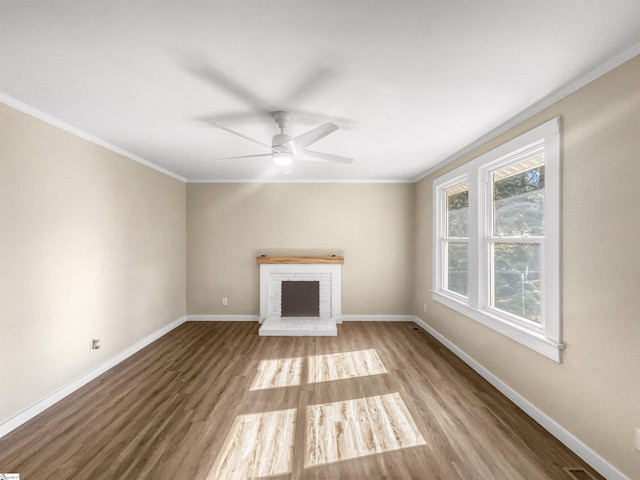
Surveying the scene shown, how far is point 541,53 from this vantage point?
61.7 inches

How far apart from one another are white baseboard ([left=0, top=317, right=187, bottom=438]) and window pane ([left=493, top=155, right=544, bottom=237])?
4.22 metres

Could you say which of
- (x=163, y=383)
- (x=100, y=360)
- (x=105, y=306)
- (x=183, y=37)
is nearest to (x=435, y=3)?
(x=183, y=37)

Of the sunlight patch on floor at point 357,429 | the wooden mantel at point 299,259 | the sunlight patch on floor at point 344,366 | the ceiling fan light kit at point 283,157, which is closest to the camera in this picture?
the sunlight patch on floor at point 357,429

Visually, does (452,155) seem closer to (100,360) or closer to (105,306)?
(105,306)

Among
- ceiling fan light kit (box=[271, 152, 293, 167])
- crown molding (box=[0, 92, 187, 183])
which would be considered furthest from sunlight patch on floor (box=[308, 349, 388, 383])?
crown molding (box=[0, 92, 187, 183])

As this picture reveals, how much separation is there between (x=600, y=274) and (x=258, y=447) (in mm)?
2408

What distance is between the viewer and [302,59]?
163 cm

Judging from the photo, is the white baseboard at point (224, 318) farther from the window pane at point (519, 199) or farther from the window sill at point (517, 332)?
the window pane at point (519, 199)

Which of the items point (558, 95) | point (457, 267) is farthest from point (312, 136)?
point (457, 267)

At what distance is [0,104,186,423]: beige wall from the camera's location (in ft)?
6.97

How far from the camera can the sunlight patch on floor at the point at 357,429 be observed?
189 cm

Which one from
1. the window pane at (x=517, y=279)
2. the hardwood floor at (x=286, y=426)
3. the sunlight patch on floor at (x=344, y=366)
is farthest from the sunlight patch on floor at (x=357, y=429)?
the window pane at (x=517, y=279)

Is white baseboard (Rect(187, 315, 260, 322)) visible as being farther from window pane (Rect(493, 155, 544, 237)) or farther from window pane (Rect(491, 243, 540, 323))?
window pane (Rect(493, 155, 544, 237))

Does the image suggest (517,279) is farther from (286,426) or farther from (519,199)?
(286,426)
